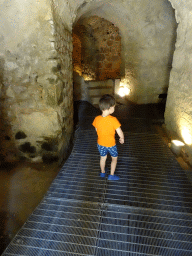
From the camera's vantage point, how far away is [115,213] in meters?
1.76

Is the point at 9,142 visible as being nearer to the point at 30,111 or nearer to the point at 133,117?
the point at 30,111

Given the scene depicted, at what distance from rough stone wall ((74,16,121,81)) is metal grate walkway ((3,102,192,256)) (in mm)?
5889

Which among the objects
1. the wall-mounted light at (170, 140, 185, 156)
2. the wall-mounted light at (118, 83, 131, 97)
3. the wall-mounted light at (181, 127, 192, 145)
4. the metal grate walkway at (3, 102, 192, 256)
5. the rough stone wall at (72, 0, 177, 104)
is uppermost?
the rough stone wall at (72, 0, 177, 104)

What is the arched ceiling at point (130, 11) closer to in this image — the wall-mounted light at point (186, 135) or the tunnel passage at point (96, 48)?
the tunnel passage at point (96, 48)

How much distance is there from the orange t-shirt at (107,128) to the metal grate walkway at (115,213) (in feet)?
1.66

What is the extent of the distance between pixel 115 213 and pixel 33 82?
2031mm

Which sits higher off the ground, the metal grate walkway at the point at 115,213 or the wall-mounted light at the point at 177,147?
the wall-mounted light at the point at 177,147

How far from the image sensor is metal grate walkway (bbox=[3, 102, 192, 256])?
4.77 feet

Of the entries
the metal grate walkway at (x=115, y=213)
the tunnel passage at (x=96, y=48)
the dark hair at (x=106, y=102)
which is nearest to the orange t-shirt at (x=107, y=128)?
the dark hair at (x=106, y=102)

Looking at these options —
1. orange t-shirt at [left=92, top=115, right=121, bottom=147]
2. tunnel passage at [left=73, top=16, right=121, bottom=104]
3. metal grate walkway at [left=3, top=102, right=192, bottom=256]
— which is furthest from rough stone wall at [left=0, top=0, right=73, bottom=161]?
tunnel passage at [left=73, top=16, right=121, bottom=104]

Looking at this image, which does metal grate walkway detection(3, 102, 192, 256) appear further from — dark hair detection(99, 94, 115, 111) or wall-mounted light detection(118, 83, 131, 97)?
wall-mounted light detection(118, 83, 131, 97)

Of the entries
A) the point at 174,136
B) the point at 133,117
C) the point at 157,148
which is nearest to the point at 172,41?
the point at 133,117

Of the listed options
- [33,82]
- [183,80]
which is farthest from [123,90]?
[33,82]

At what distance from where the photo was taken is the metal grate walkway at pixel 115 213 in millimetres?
1454
